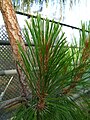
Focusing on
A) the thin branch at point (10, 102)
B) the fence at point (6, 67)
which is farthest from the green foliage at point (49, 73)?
the fence at point (6, 67)

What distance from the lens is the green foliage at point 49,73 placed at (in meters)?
0.44

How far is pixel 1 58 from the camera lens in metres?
0.95

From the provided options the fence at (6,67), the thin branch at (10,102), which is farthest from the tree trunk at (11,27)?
the fence at (6,67)

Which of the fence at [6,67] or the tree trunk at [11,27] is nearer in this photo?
the tree trunk at [11,27]

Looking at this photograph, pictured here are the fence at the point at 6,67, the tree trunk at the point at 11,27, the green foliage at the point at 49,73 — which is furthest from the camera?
the fence at the point at 6,67

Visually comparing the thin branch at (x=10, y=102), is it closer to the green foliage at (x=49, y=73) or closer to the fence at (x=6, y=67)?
the green foliage at (x=49, y=73)

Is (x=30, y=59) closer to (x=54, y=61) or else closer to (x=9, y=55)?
(x=54, y=61)

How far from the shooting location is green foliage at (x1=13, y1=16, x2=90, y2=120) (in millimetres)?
440

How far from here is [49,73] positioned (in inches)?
19.0

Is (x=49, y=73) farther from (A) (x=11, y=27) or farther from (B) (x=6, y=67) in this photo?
(B) (x=6, y=67)

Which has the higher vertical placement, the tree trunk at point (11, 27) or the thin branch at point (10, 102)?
the tree trunk at point (11, 27)

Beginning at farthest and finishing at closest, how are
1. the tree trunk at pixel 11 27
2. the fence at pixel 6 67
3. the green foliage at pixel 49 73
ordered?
the fence at pixel 6 67, the tree trunk at pixel 11 27, the green foliage at pixel 49 73

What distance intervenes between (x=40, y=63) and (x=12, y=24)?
0.53ft

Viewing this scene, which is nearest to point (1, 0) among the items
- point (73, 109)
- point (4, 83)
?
point (73, 109)
